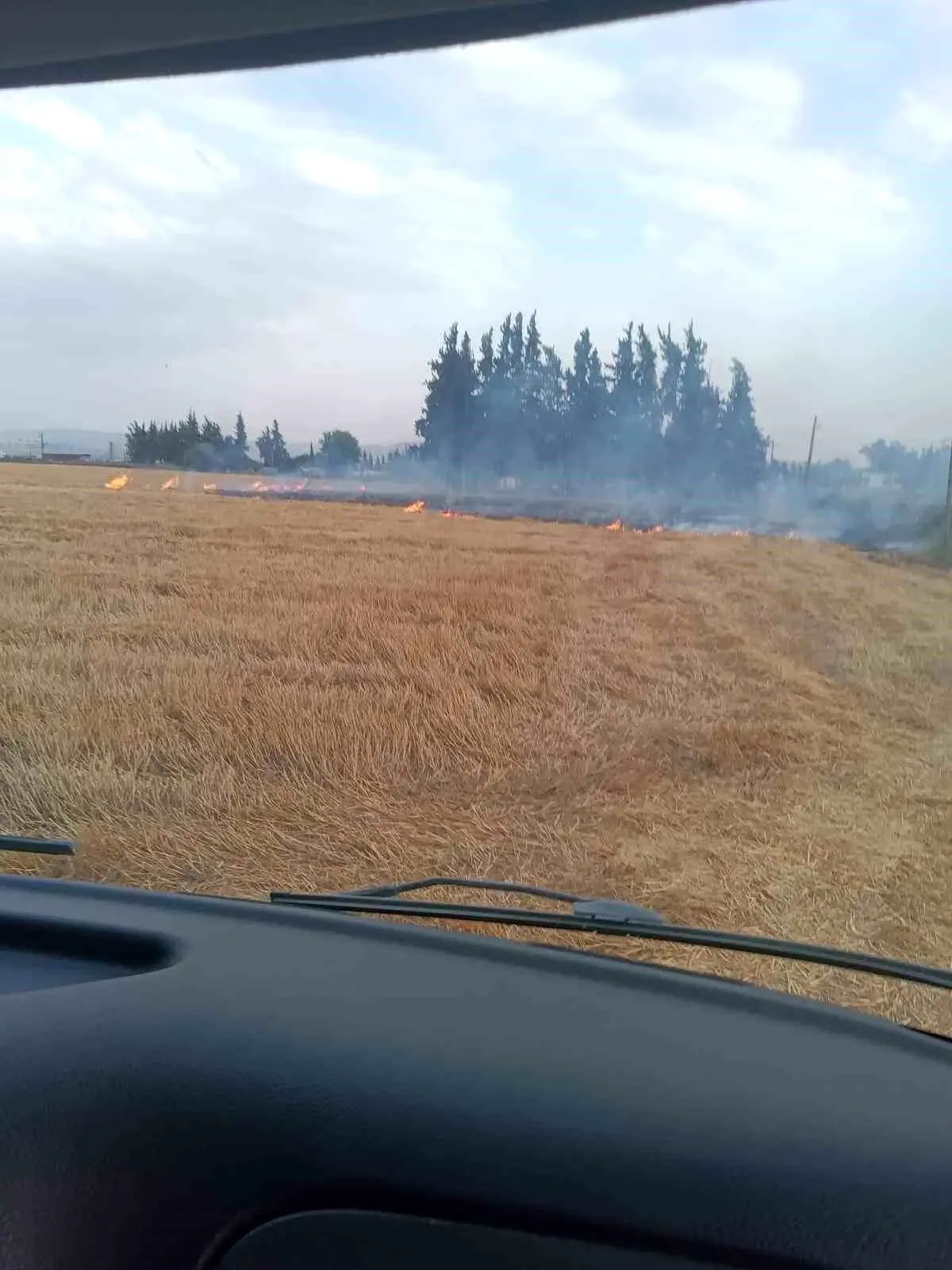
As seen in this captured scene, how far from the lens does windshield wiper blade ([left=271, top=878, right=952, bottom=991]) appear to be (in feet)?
8.35

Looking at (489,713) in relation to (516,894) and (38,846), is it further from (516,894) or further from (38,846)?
(38,846)

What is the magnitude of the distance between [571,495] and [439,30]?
4.95 ft

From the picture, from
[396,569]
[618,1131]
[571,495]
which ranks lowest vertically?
[618,1131]

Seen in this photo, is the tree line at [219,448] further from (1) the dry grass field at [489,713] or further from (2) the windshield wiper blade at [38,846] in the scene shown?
(2) the windshield wiper blade at [38,846]

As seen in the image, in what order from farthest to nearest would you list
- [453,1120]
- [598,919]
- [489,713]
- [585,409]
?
[585,409]
[489,713]
[598,919]
[453,1120]

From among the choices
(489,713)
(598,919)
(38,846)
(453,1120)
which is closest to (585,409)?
(489,713)

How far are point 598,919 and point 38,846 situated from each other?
4.88 ft

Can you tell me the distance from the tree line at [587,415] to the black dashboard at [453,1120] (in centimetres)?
198

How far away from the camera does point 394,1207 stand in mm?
1715

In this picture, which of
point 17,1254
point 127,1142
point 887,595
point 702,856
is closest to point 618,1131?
point 127,1142

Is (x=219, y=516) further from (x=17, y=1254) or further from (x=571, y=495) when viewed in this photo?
(x=17, y=1254)

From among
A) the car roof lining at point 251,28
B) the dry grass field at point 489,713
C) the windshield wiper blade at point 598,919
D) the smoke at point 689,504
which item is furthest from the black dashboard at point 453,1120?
the car roof lining at point 251,28

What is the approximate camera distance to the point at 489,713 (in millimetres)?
3697

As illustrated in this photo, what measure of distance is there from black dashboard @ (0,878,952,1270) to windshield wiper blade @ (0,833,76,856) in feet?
2.31
